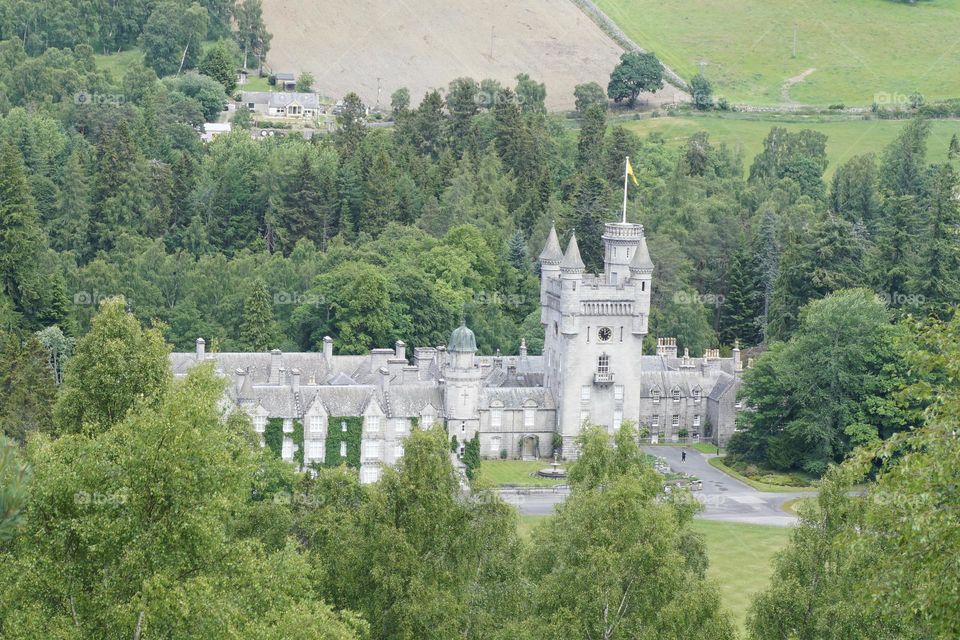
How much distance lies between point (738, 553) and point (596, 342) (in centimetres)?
2188

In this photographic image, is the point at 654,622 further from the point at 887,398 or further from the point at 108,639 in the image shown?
the point at 887,398

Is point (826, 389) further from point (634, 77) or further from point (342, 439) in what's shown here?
point (634, 77)

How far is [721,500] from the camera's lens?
90.6 m

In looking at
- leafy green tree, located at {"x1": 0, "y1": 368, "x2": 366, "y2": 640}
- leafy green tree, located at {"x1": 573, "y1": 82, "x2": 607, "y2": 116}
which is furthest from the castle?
leafy green tree, located at {"x1": 573, "y1": 82, "x2": 607, "y2": 116}

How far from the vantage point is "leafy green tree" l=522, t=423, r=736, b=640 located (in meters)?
48.9

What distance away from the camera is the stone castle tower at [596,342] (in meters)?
98.2

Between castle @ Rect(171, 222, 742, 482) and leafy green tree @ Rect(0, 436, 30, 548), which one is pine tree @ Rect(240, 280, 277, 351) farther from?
leafy green tree @ Rect(0, 436, 30, 548)

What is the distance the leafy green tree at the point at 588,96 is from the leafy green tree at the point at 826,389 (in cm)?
8767

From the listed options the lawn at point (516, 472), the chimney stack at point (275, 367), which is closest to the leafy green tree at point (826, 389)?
the lawn at point (516, 472)

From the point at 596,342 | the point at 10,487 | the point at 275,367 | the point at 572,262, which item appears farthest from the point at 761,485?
the point at 10,487

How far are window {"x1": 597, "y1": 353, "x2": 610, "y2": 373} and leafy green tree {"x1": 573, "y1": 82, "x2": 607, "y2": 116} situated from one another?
8640 centimetres

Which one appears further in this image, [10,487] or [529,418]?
[529,418]

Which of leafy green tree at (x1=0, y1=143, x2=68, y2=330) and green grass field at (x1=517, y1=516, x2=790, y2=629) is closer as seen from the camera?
green grass field at (x1=517, y1=516, x2=790, y2=629)

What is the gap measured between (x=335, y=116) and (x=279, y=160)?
33186mm
